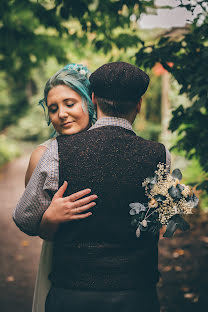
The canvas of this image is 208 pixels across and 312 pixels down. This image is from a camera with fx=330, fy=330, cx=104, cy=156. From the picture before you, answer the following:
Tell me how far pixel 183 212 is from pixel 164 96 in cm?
938

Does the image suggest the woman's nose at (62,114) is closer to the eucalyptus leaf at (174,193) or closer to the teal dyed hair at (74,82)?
the teal dyed hair at (74,82)

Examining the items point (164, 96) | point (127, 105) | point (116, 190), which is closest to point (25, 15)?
point (127, 105)

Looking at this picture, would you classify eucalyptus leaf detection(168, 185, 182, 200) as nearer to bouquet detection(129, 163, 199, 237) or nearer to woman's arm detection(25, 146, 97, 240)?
bouquet detection(129, 163, 199, 237)

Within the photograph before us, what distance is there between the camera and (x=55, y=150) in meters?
1.63

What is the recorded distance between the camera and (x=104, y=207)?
162 centimetres

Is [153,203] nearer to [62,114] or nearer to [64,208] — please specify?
[64,208]

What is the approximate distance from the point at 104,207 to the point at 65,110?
0.81m

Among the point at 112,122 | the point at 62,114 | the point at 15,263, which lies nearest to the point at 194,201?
the point at 112,122

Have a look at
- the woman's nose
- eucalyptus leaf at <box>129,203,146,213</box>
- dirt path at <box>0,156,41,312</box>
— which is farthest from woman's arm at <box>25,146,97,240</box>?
dirt path at <box>0,156,41,312</box>

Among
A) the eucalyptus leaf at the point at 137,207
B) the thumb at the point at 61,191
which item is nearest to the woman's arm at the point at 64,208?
the thumb at the point at 61,191

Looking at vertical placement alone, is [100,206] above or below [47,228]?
above

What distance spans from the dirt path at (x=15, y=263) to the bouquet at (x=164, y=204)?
301 cm

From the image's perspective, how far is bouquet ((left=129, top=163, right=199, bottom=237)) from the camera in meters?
1.65

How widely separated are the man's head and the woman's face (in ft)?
1.37
